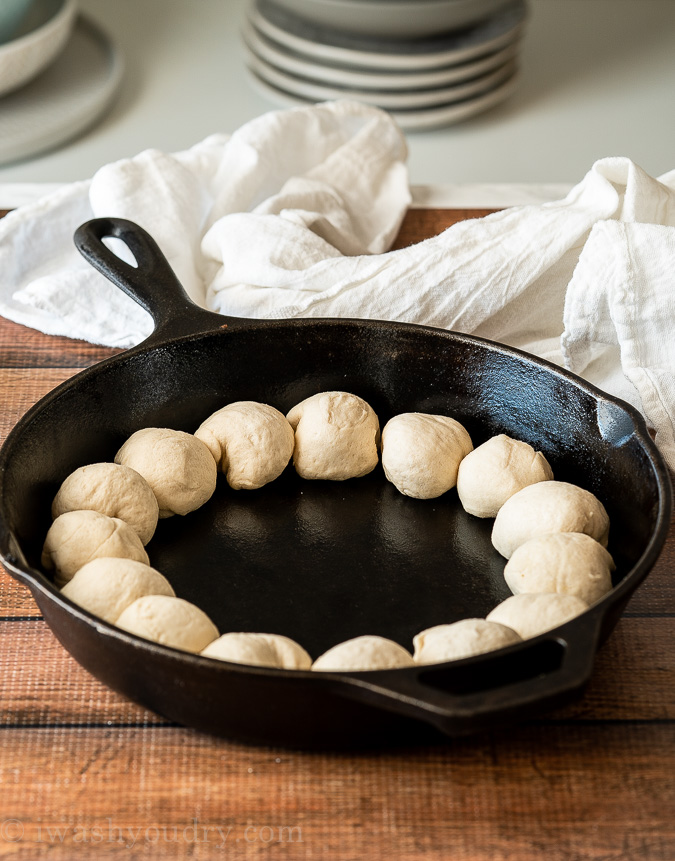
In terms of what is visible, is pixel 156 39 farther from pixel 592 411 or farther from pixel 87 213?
pixel 592 411

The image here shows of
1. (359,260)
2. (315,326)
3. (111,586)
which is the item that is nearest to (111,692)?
(111,586)

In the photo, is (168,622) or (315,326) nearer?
(168,622)


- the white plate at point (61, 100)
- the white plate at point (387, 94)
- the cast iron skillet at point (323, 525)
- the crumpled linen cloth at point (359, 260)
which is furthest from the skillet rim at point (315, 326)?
the white plate at point (61, 100)

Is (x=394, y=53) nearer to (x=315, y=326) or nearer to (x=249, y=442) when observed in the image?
(x=315, y=326)

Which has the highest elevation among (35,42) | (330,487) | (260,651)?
(35,42)

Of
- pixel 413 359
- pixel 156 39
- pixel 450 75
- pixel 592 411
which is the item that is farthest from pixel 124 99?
pixel 592 411

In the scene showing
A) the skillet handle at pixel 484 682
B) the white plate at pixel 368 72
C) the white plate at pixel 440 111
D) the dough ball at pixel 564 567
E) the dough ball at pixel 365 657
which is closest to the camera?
the skillet handle at pixel 484 682

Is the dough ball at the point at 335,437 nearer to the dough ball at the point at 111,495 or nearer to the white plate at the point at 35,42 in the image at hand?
the dough ball at the point at 111,495
